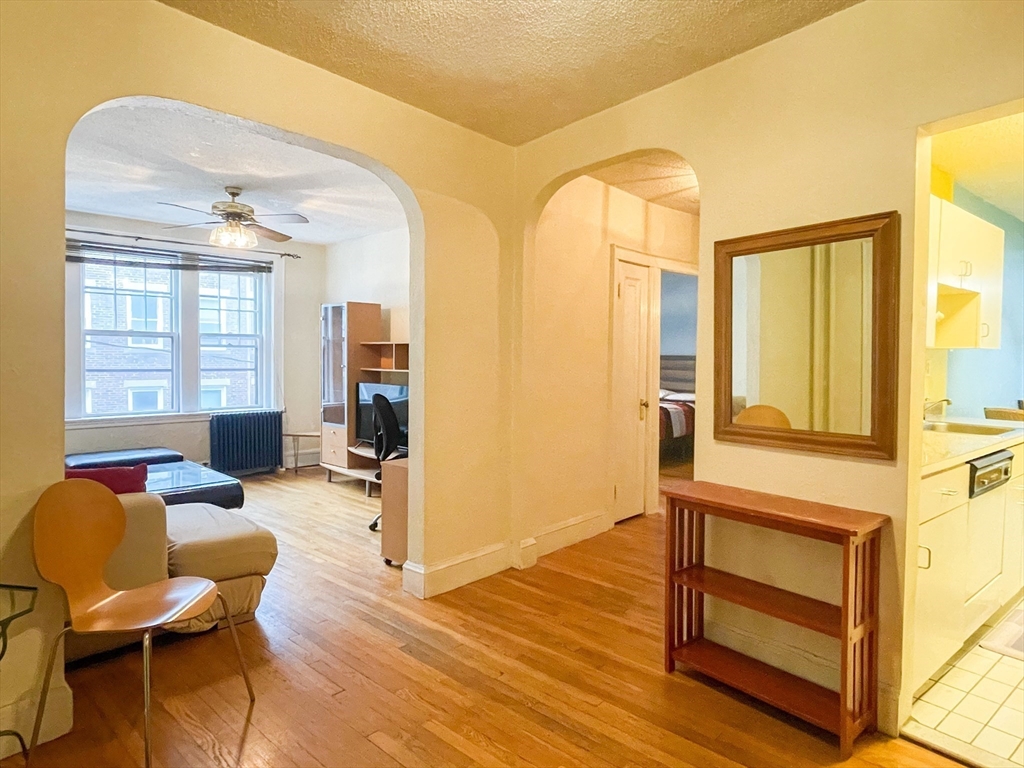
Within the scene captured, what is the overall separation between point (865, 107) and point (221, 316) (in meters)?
6.36

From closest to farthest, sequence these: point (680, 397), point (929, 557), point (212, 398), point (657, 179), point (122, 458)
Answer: point (929, 557), point (657, 179), point (122, 458), point (212, 398), point (680, 397)

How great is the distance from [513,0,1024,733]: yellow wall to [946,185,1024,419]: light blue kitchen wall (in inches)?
87.9

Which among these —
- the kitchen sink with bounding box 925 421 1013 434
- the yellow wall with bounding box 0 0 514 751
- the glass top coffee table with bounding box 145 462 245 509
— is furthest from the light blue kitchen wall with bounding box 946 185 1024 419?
the glass top coffee table with bounding box 145 462 245 509

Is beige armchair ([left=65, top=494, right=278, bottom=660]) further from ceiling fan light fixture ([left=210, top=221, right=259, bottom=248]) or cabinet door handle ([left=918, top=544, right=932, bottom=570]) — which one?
cabinet door handle ([left=918, top=544, right=932, bottom=570])

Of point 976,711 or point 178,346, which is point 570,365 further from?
point 178,346

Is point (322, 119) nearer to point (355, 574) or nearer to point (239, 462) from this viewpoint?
point (355, 574)

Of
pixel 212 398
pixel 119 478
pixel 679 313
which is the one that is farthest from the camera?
pixel 679 313

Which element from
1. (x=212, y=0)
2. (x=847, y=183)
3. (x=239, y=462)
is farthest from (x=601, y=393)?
(x=239, y=462)

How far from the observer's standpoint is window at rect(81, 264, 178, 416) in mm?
5621

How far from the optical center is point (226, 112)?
2328 mm

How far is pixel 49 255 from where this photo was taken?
6.35 feet

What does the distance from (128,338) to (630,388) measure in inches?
199

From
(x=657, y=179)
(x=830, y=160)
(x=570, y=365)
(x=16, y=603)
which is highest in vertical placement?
(x=657, y=179)

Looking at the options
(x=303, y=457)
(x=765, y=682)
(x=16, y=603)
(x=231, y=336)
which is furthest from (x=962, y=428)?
(x=231, y=336)
